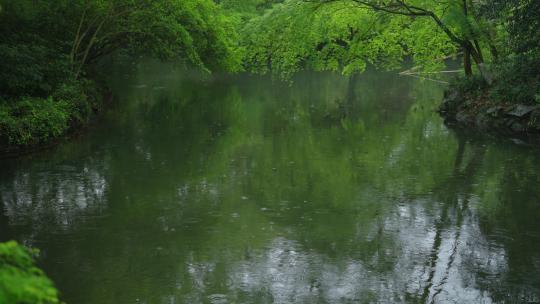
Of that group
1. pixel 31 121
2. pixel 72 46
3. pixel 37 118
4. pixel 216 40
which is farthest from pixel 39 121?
pixel 216 40

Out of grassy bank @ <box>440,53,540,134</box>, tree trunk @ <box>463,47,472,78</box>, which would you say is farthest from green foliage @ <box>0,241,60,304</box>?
tree trunk @ <box>463,47,472,78</box>

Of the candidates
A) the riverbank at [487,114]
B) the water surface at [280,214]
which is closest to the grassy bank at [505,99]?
the riverbank at [487,114]

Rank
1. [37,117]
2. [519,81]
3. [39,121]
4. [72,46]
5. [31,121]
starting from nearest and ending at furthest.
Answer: [31,121]
[37,117]
[39,121]
[519,81]
[72,46]

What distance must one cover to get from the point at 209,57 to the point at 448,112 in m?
9.75

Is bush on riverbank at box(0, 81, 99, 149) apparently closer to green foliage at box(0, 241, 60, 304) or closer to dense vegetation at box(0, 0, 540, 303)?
dense vegetation at box(0, 0, 540, 303)

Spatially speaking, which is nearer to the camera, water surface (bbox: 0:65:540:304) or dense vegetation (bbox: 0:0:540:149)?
water surface (bbox: 0:65:540:304)

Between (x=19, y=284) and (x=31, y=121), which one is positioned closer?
(x=19, y=284)

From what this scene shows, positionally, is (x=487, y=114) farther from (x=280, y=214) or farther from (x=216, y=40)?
(x=280, y=214)

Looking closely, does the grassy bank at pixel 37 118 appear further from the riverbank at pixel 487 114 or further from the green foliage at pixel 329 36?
the riverbank at pixel 487 114

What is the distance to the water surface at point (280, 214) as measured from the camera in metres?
7.62

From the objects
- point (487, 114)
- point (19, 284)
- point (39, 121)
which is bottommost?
point (487, 114)

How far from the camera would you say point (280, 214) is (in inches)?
413

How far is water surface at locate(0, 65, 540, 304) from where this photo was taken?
762cm

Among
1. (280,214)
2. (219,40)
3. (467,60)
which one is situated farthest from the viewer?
(219,40)
